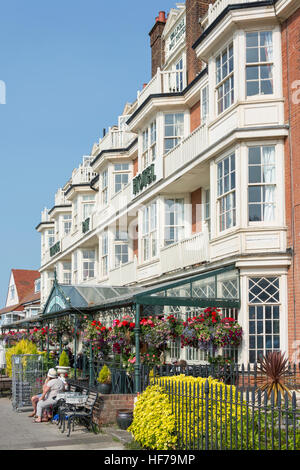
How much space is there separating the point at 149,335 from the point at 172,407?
526cm

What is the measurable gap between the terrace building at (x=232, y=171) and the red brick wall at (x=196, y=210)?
1.8 inches

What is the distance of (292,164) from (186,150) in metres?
4.88

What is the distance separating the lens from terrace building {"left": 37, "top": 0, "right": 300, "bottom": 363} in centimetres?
1531

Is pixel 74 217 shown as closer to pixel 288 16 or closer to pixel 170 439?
pixel 288 16

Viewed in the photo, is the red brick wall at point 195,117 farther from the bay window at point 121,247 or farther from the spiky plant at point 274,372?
the spiky plant at point 274,372

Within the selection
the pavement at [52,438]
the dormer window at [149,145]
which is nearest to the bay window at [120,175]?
the dormer window at [149,145]

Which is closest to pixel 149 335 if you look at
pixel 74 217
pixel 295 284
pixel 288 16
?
pixel 295 284

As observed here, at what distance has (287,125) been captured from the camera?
1555cm

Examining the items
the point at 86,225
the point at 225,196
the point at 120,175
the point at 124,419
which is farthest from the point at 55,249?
the point at 124,419

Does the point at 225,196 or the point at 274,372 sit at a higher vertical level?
the point at 225,196

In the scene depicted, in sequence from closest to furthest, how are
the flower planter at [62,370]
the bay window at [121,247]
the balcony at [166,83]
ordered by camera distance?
the flower planter at [62,370]
the balcony at [166,83]
the bay window at [121,247]

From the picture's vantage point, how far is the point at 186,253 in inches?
753

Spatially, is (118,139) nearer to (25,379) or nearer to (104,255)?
(104,255)

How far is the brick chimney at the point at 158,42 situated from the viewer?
27.2 meters
